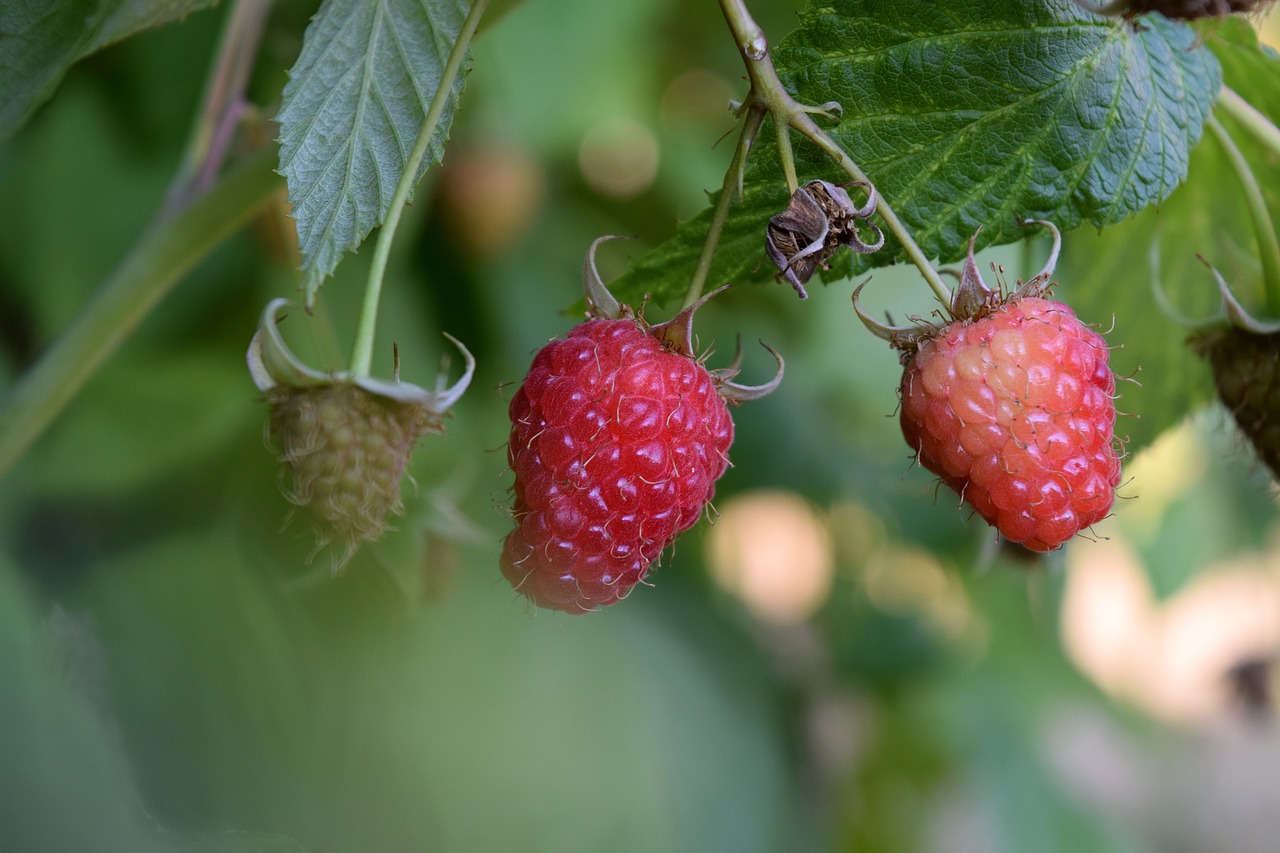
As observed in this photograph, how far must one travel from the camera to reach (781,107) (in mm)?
616

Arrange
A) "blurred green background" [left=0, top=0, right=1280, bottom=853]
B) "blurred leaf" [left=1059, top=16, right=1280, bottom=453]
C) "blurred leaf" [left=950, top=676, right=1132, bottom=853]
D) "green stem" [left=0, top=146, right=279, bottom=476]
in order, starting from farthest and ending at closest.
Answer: "blurred leaf" [left=950, top=676, right=1132, bottom=853]
"blurred green background" [left=0, top=0, right=1280, bottom=853]
"blurred leaf" [left=1059, top=16, right=1280, bottom=453]
"green stem" [left=0, top=146, right=279, bottom=476]

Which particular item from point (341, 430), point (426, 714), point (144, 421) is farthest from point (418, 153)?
point (426, 714)

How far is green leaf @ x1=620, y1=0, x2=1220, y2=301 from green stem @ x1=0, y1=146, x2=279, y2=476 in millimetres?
363

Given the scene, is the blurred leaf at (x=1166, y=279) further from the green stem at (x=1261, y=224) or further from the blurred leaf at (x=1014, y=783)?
the blurred leaf at (x=1014, y=783)

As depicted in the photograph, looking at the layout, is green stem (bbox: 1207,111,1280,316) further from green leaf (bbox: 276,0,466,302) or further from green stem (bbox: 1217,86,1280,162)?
green leaf (bbox: 276,0,466,302)

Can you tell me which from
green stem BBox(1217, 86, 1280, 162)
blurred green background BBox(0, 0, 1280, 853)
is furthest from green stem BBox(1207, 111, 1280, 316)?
blurred green background BBox(0, 0, 1280, 853)

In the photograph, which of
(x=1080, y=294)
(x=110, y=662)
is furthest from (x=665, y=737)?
(x=1080, y=294)

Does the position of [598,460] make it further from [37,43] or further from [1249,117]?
[1249,117]

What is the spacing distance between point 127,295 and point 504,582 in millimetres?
783

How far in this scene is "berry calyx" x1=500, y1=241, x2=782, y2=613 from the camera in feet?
2.13

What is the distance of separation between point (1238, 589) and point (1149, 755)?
1.79 feet

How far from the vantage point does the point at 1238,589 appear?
9.64ft

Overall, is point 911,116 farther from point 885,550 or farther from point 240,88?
point 885,550

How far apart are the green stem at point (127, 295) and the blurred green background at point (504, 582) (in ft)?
0.67
